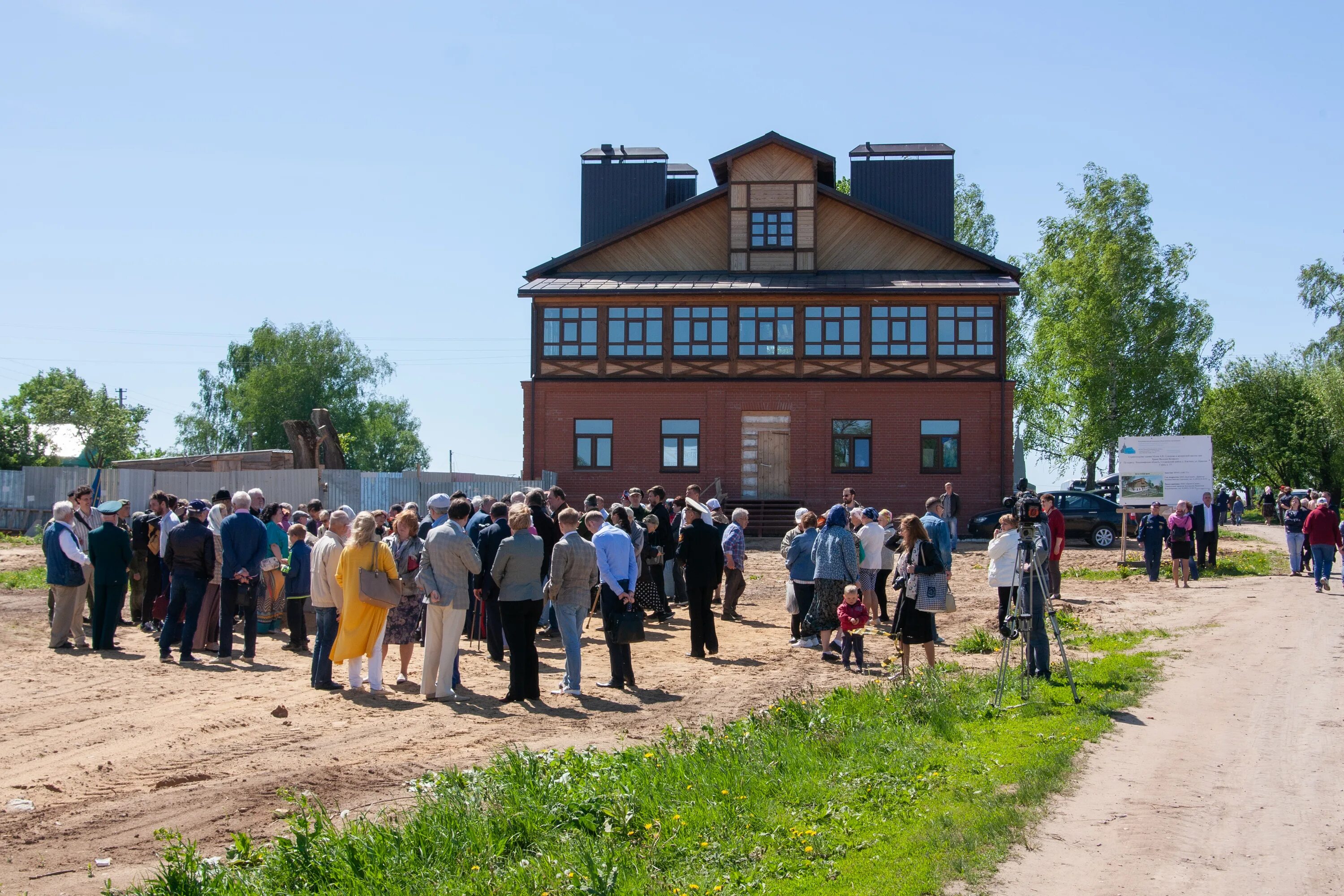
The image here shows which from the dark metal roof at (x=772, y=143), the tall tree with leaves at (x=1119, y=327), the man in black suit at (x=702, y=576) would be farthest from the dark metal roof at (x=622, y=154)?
the man in black suit at (x=702, y=576)

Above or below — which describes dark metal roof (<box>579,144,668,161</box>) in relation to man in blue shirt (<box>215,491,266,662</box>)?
above

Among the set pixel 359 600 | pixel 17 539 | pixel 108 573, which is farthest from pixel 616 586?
pixel 17 539

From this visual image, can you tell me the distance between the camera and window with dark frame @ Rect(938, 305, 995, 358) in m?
37.0

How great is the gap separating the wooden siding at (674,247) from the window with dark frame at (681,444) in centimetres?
558

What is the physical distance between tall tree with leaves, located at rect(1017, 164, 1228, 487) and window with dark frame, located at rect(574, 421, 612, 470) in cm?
2238

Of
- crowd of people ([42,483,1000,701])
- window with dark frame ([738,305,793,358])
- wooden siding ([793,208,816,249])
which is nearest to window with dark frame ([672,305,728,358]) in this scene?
window with dark frame ([738,305,793,358])

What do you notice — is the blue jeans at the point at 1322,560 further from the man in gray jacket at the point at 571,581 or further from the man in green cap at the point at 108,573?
the man in green cap at the point at 108,573

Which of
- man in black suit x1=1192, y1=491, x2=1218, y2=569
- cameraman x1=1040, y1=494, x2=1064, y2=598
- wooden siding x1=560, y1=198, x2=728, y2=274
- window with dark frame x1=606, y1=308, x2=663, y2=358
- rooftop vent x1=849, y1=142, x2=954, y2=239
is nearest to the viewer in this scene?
cameraman x1=1040, y1=494, x2=1064, y2=598

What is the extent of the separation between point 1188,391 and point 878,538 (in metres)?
40.7

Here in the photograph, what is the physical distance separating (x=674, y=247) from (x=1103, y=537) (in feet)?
56.8

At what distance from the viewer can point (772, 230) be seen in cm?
3881

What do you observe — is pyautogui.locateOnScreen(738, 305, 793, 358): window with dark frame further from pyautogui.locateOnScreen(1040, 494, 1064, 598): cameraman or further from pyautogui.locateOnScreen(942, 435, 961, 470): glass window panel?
pyautogui.locateOnScreen(1040, 494, 1064, 598): cameraman

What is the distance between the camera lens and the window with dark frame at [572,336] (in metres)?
37.8

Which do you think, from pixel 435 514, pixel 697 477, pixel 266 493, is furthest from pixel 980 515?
pixel 435 514
